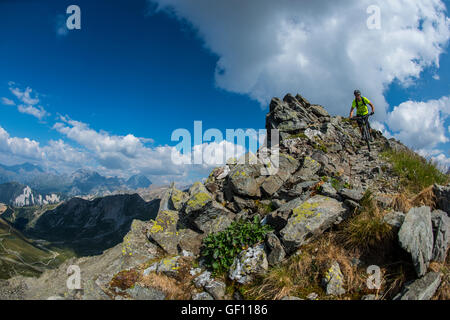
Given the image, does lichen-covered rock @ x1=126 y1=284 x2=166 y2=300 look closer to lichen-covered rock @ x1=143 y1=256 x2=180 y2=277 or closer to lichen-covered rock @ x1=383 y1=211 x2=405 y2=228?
lichen-covered rock @ x1=143 y1=256 x2=180 y2=277

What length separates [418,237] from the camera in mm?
6426

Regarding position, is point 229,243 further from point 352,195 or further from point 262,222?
point 352,195

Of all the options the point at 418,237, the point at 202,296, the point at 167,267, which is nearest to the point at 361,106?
the point at 418,237

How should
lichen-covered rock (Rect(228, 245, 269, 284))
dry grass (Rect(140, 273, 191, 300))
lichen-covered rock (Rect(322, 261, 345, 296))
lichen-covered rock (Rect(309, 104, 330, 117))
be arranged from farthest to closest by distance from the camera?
lichen-covered rock (Rect(309, 104, 330, 117)), dry grass (Rect(140, 273, 191, 300)), lichen-covered rock (Rect(228, 245, 269, 284)), lichen-covered rock (Rect(322, 261, 345, 296))

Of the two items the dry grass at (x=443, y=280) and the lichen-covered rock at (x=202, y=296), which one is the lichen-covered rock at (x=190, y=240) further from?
the dry grass at (x=443, y=280)

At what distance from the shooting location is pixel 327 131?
19.3m

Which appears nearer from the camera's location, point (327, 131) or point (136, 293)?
point (136, 293)

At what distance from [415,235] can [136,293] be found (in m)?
10.2

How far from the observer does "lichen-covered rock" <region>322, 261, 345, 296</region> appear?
6594mm

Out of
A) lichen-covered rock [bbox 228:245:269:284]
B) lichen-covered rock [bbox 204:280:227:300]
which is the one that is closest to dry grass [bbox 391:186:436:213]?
lichen-covered rock [bbox 228:245:269:284]

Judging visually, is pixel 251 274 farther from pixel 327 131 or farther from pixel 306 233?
pixel 327 131

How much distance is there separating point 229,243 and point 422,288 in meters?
6.30

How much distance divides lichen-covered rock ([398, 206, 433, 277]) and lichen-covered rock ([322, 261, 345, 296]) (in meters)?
2.06
